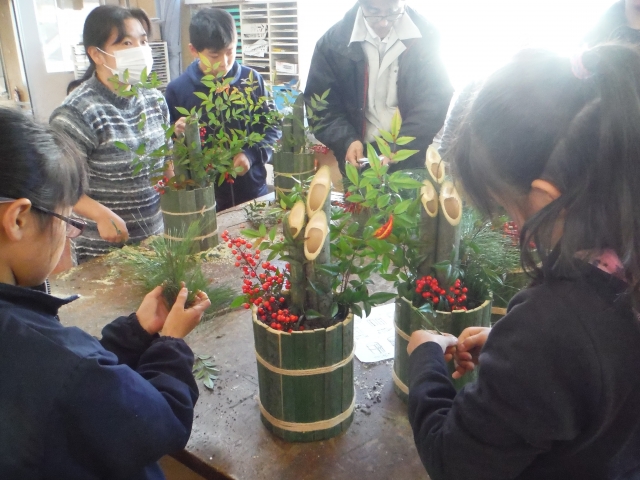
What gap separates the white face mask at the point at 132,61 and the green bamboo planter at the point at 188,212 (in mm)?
479

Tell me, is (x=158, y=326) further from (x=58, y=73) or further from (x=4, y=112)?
(x=58, y=73)

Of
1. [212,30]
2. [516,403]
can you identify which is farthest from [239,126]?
[516,403]

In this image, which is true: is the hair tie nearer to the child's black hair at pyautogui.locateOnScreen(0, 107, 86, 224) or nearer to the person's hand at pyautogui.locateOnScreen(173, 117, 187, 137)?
the child's black hair at pyautogui.locateOnScreen(0, 107, 86, 224)

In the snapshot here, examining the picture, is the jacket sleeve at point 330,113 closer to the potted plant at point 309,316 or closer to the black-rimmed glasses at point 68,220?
the potted plant at point 309,316

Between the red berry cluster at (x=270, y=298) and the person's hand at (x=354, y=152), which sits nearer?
the red berry cluster at (x=270, y=298)

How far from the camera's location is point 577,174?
59 centimetres

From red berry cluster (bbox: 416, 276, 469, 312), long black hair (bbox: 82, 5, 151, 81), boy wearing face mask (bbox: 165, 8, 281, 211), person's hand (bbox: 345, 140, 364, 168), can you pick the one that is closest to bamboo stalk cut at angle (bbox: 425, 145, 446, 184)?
red berry cluster (bbox: 416, 276, 469, 312)

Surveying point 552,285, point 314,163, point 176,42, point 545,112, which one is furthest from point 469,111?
point 176,42

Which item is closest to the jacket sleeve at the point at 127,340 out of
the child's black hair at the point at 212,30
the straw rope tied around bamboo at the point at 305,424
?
the straw rope tied around bamboo at the point at 305,424

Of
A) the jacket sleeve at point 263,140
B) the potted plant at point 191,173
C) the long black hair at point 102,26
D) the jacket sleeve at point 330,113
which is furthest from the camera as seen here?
the jacket sleeve at point 263,140

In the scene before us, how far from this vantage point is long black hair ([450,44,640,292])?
0.56 meters

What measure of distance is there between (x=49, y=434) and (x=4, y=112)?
0.41 metres

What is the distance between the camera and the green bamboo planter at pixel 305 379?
34.3 inches

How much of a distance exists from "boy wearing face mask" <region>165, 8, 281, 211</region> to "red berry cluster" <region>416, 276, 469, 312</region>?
121cm
